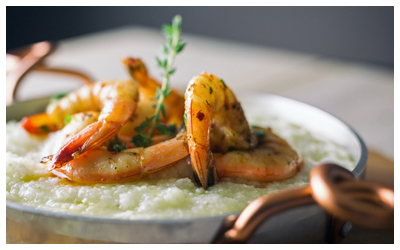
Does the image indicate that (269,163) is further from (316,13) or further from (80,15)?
(80,15)

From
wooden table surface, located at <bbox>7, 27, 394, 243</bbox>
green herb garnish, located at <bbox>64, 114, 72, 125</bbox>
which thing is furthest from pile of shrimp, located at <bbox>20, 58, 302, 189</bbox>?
wooden table surface, located at <bbox>7, 27, 394, 243</bbox>

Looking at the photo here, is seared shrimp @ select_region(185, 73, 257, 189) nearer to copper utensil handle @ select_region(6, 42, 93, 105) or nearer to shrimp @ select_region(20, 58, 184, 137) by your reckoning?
shrimp @ select_region(20, 58, 184, 137)

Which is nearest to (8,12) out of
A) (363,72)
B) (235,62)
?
(235,62)

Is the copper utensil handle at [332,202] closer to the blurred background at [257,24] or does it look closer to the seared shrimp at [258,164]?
the seared shrimp at [258,164]

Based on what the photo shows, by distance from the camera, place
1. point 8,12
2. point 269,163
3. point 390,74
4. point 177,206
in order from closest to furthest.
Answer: point 177,206, point 269,163, point 390,74, point 8,12

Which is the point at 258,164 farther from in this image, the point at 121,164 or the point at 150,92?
the point at 150,92

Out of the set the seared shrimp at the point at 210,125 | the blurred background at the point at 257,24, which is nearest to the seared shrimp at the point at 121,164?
the seared shrimp at the point at 210,125
